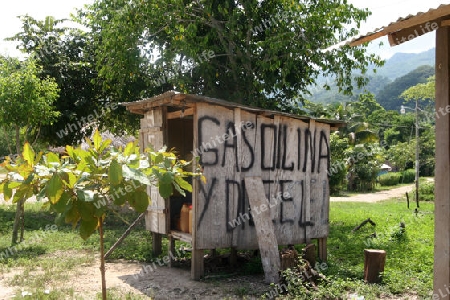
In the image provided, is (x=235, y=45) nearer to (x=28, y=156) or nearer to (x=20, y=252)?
(x=20, y=252)

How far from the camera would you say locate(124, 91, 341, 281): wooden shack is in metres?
7.79

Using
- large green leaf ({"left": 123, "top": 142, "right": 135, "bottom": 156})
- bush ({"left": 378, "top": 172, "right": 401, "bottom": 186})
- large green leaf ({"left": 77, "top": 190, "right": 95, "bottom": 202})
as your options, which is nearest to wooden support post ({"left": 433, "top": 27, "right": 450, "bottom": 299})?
large green leaf ({"left": 123, "top": 142, "right": 135, "bottom": 156})

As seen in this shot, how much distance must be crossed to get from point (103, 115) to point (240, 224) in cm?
1079

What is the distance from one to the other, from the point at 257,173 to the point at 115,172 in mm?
4881

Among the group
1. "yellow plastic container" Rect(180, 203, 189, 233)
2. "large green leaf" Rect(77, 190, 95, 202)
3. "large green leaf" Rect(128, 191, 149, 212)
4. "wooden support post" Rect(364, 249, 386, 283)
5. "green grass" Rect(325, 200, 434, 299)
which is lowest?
"green grass" Rect(325, 200, 434, 299)

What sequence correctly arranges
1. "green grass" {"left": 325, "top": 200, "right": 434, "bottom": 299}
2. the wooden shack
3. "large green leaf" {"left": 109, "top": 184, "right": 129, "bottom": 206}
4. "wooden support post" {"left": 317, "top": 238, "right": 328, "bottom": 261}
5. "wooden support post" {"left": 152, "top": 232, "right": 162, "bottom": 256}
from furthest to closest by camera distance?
1. "wooden support post" {"left": 152, "top": 232, "right": 162, "bottom": 256}
2. "wooden support post" {"left": 317, "top": 238, "right": 328, "bottom": 261}
3. the wooden shack
4. "green grass" {"left": 325, "top": 200, "right": 434, "bottom": 299}
5. "large green leaf" {"left": 109, "top": 184, "right": 129, "bottom": 206}

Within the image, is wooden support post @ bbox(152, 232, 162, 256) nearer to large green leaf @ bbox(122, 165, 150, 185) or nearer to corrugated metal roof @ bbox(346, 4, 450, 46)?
large green leaf @ bbox(122, 165, 150, 185)

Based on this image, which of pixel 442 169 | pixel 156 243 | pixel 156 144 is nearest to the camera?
pixel 442 169

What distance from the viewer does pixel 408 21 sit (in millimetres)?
3965

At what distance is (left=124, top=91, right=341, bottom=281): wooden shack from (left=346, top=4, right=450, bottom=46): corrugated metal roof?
3636mm

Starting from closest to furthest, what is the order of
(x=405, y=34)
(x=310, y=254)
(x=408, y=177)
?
(x=405, y=34) → (x=310, y=254) → (x=408, y=177)

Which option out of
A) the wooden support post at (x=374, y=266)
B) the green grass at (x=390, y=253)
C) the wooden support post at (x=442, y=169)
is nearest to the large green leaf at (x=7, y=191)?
the wooden support post at (x=442, y=169)

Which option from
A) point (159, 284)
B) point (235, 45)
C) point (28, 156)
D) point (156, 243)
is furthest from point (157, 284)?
point (235, 45)

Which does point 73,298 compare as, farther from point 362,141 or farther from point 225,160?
point 362,141
